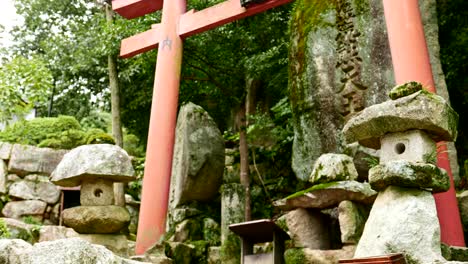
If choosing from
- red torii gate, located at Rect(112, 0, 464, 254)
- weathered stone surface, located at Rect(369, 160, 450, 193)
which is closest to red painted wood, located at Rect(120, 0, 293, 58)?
red torii gate, located at Rect(112, 0, 464, 254)

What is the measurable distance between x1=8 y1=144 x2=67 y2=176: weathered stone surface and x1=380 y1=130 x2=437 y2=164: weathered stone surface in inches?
342

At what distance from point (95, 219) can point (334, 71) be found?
3.48m

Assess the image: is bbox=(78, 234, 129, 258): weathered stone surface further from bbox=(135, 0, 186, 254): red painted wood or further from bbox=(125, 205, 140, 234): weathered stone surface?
bbox=(125, 205, 140, 234): weathered stone surface

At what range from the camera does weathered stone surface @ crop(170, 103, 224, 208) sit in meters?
8.34

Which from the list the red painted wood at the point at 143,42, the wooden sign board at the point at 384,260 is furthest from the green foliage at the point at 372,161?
the red painted wood at the point at 143,42

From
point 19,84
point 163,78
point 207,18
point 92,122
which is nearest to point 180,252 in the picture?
point 163,78

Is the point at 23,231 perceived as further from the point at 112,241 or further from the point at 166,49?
the point at 166,49

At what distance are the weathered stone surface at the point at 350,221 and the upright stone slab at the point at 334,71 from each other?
1.47 m

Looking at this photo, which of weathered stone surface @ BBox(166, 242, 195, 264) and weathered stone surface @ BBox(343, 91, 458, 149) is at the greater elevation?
weathered stone surface @ BBox(343, 91, 458, 149)

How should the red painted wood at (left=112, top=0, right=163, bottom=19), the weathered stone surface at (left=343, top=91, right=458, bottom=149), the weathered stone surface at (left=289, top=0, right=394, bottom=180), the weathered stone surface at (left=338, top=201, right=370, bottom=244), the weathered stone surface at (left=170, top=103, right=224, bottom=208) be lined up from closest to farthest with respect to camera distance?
the weathered stone surface at (left=343, top=91, right=458, bottom=149), the weathered stone surface at (left=338, top=201, right=370, bottom=244), the weathered stone surface at (left=289, top=0, right=394, bottom=180), the weathered stone surface at (left=170, top=103, right=224, bottom=208), the red painted wood at (left=112, top=0, right=163, bottom=19)

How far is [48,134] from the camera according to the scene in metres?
11.5

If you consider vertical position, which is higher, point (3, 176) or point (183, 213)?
point (3, 176)

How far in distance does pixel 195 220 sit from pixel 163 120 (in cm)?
190

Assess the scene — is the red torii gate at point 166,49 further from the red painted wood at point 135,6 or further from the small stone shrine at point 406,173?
the small stone shrine at point 406,173
